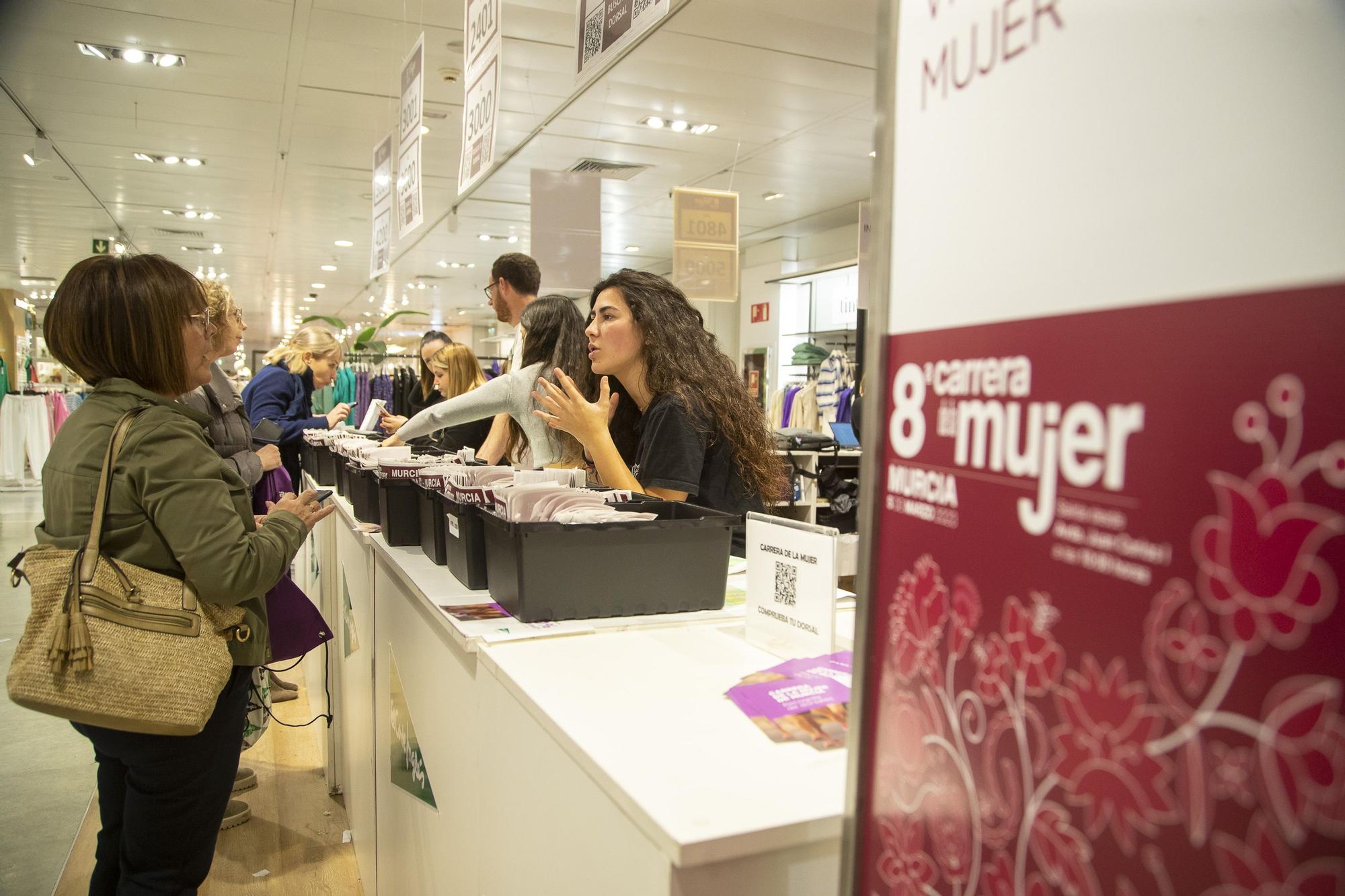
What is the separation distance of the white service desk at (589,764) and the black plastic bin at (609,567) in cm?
3

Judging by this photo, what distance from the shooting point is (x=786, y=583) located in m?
1.40

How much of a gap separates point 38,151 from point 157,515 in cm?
814

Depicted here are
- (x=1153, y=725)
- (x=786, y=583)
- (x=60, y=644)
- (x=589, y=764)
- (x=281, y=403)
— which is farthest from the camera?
(x=281, y=403)

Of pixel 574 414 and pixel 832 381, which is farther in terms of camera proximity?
pixel 832 381

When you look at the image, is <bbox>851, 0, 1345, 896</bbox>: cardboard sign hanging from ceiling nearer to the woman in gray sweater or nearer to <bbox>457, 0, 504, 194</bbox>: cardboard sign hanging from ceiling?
the woman in gray sweater

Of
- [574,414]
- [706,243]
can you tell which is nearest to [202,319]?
[574,414]

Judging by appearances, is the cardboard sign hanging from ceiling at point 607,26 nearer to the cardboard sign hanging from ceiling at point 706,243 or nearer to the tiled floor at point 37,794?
the tiled floor at point 37,794

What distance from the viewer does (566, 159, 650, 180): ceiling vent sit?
27.0ft

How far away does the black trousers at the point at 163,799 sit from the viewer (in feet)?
5.70

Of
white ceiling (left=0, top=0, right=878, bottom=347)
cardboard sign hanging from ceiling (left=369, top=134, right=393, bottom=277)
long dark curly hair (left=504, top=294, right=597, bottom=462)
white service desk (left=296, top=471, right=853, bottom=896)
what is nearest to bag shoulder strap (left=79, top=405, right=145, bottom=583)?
white service desk (left=296, top=471, right=853, bottom=896)

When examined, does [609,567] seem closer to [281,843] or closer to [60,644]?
[60,644]

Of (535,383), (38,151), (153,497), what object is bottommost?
(153,497)

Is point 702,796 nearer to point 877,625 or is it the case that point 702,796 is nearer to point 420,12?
point 877,625

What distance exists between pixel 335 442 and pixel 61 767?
1580 mm
